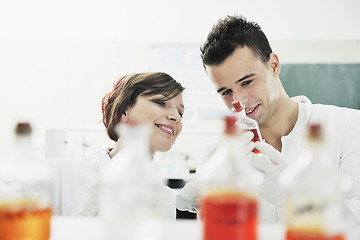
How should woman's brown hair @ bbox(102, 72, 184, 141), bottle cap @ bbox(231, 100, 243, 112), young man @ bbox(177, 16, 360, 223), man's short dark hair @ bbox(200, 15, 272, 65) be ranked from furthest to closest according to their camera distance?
woman's brown hair @ bbox(102, 72, 184, 141) < man's short dark hair @ bbox(200, 15, 272, 65) < young man @ bbox(177, 16, 360, 223) < bottle cap @ bbox(231, 100, 243, 112)

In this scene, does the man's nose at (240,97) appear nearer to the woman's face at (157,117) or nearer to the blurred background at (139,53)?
the woman's face at (157,117)

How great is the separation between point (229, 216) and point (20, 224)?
1.08 ft

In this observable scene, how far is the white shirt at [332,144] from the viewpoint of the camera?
1.41 m

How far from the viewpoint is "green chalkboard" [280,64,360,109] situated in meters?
4.46

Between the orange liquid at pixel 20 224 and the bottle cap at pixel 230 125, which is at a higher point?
the bottle cap at pixel 230 125

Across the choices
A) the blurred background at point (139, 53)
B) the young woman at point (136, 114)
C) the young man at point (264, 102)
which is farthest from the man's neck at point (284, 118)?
the blurred background at point (139, 53)

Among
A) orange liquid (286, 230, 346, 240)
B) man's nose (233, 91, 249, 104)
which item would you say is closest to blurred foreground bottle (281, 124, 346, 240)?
orange liquid (286, 230, 346, 240)

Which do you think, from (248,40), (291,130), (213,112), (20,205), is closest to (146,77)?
(248,40)

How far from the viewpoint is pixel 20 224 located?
606mm

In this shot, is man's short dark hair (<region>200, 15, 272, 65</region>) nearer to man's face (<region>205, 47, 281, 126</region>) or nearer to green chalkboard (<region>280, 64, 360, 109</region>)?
man's face (<region>205, 47, 281, 126</region>)

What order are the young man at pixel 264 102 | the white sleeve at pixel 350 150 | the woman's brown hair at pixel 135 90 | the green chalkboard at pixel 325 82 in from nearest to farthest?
1. the white sleeve at pixel 350 150
2. the young man at pixel 264 102
3. the woman's brown hair at pixel 135 90
4. the green chalkboard at pixel 325 82

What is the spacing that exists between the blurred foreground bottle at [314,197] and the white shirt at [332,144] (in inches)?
29.0

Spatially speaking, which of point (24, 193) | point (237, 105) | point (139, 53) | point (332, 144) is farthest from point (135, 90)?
point (139, 53)

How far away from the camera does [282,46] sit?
14.9 feet
